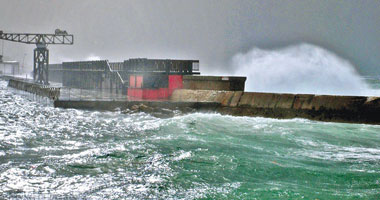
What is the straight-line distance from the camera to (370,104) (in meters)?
23.7

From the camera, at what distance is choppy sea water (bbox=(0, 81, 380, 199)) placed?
1097 cm

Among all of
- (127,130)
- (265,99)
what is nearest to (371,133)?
(265,99)

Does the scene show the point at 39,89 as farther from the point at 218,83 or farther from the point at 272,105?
the point at 272,105

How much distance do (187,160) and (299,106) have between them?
13.8 metres

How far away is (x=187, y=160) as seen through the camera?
14.2m

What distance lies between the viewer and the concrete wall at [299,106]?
23.9 metres

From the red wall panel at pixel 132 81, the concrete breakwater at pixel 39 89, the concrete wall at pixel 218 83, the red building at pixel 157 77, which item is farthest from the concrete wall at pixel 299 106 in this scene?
the concrete breakwater at pixel 39 89

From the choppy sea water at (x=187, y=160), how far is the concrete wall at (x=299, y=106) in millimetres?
831

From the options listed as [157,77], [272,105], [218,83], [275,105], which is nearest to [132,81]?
[157,77]

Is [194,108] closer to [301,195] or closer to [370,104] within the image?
[370,104]

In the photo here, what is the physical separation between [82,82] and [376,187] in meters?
53.3

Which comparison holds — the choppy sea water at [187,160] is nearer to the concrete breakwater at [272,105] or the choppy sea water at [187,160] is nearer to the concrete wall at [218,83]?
the concrete breakwater at [272,105]

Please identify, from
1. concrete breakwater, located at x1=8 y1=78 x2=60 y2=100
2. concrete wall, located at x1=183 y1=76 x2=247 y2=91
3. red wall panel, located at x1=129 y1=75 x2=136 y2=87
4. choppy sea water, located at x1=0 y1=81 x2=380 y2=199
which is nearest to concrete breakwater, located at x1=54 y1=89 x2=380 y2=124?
choppy sea water, located at x1=0 y1=81 x2=380 y2=199

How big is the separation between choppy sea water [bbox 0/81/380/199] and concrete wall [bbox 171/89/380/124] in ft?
2.73
